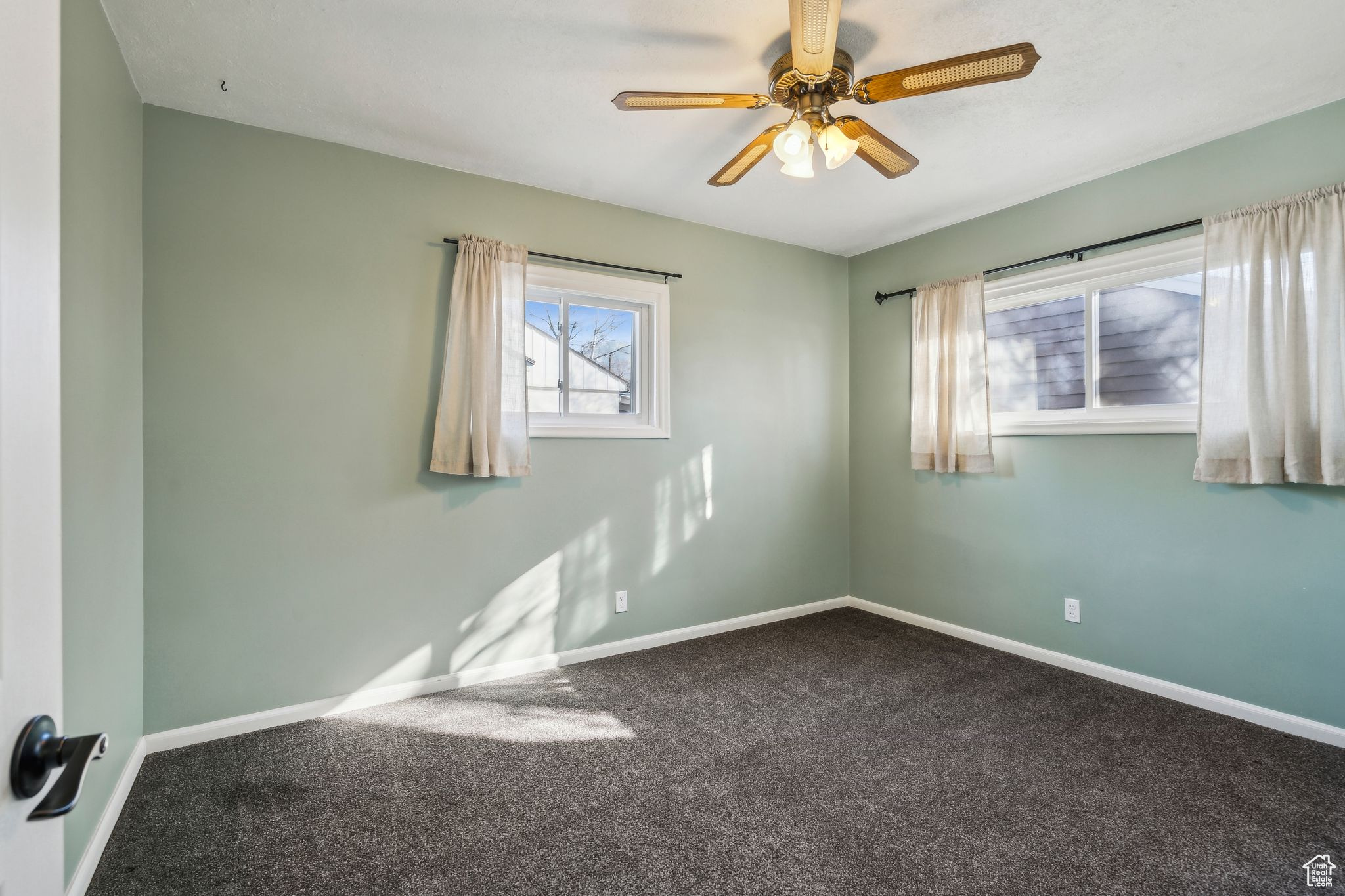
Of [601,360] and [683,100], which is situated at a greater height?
[683,100]

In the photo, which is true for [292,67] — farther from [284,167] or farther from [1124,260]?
[1124,260]

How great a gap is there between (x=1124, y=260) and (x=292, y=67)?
147 inches

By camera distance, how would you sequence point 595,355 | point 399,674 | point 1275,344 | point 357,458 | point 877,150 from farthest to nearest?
point 595,355 → point 399,674 → point 357,458 → point 1275,344 → point 877,150

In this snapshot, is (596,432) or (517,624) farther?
(596,432)

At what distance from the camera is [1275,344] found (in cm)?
260

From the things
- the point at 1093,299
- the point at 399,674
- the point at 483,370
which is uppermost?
the point at 1093,299

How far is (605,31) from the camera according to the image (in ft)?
7.06

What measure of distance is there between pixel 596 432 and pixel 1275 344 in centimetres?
306

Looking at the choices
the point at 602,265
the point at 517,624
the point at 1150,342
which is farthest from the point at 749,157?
the point at 517,624

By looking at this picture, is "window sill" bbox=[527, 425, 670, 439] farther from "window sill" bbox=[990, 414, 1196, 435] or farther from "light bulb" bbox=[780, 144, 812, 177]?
"window sill" bbox=[990, 414, 1196, 435]
